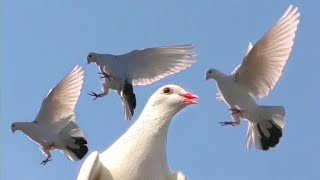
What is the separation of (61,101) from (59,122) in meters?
0.27

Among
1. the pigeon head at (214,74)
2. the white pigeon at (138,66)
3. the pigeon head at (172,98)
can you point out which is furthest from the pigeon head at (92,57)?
the pigeon head at (172,98)

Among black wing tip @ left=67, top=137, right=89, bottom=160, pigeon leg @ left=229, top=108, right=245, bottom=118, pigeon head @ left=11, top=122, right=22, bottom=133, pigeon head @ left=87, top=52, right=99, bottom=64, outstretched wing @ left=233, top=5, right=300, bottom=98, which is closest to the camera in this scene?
outstretched wing @ left=233, top=5, right=300, bottom=98

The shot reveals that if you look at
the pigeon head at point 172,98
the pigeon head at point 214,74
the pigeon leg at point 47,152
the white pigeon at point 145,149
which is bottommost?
the pigeon leg at point 47,152

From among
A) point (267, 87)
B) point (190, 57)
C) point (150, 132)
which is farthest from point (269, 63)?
point (150, 132)

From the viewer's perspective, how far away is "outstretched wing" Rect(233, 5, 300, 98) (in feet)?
29.1

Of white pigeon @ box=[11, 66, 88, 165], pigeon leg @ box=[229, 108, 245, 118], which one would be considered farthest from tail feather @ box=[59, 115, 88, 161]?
pigeon leg @ box=[229, 108, 245, 118]

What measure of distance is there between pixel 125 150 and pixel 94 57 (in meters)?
4.59

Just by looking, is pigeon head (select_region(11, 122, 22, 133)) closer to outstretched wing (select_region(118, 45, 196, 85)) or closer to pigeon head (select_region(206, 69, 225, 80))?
outstretched wing (select_region(118, 45, 196, 85))

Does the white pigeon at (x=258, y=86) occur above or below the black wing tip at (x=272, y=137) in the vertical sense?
above

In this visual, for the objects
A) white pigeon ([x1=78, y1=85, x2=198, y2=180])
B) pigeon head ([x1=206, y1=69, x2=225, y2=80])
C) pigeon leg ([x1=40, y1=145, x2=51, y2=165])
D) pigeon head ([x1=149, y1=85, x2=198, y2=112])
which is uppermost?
pigeon head ([x1=149, y1=85, x2=198, y2=112])

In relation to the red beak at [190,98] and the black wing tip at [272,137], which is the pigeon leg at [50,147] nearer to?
the black wing tip at [272,137]

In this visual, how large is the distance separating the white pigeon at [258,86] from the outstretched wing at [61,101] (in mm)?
1666

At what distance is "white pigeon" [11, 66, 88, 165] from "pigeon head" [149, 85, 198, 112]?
150 inches

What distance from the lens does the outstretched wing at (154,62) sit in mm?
10078
